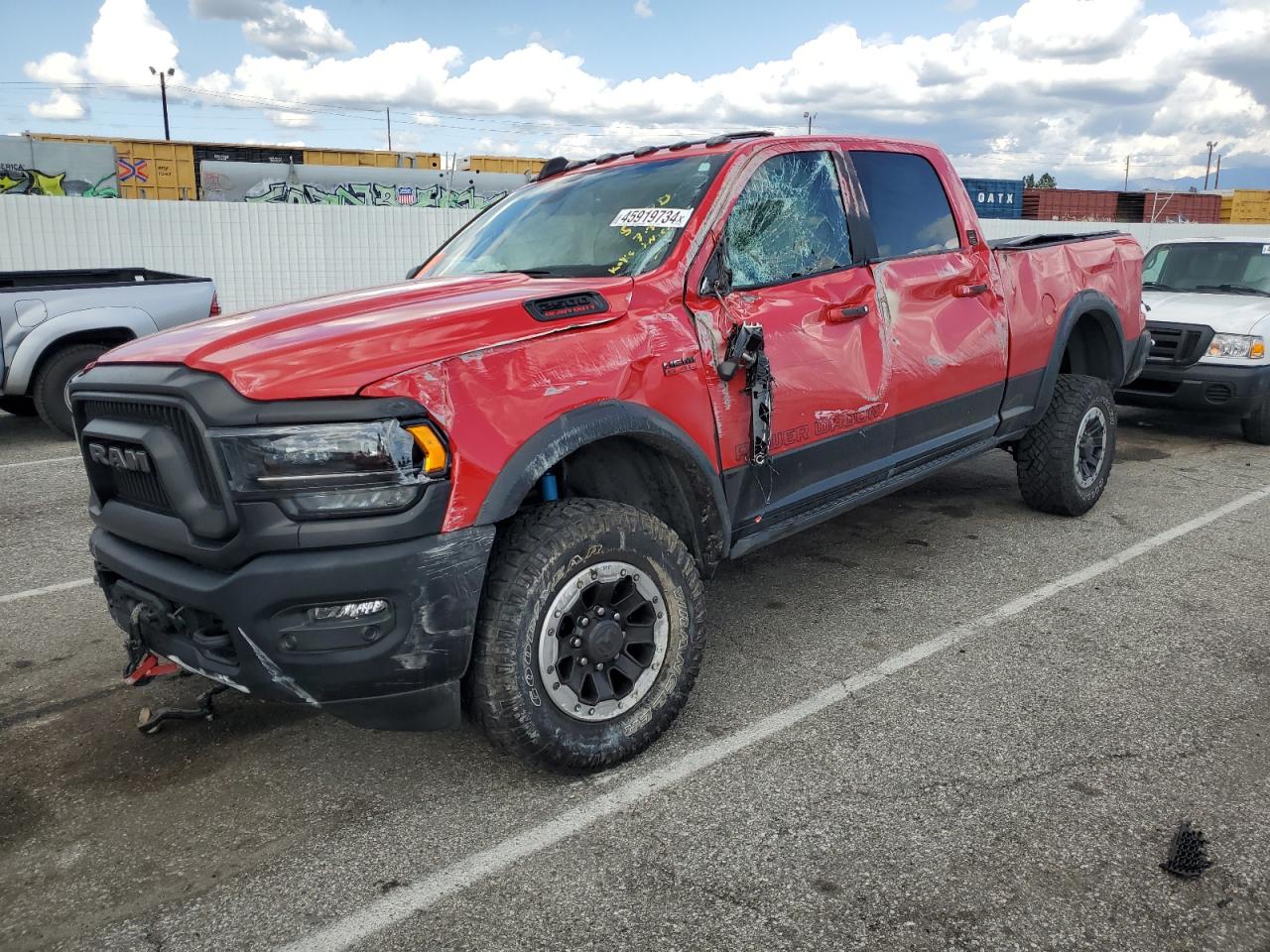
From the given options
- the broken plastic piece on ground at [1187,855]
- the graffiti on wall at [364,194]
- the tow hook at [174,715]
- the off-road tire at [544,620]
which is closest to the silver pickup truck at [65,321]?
the tow hook at [174,715]

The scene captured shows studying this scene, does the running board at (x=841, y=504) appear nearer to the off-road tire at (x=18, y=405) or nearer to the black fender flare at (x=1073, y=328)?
the black fender flare at (x=1073, y=328)

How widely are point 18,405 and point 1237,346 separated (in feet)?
34.7

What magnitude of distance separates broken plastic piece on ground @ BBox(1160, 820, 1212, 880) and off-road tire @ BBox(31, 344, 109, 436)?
8.51m

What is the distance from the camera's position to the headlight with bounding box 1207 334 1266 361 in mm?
7352

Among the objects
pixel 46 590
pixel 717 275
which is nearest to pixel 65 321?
pixel 46 590

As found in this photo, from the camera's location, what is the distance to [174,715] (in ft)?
10.6

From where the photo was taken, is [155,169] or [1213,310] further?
[155,169]

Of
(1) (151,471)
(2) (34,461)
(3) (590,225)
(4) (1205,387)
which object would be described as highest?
(3) (590,225)

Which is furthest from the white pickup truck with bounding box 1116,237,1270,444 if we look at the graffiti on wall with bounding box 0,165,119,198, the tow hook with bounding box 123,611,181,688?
the graffiti on wall with bounding box 0,165,119,198

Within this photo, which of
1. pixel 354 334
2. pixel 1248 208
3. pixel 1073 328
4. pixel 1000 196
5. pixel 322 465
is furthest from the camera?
pixel 1248 208

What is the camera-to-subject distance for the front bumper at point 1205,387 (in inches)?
289

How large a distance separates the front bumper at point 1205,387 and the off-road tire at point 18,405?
31.3 feet

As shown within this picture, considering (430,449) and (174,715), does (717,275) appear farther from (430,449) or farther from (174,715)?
(174,715)

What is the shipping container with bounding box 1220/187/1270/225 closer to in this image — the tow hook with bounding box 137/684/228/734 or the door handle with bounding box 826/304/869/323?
the door handle with bounding box 826/304/869/323
